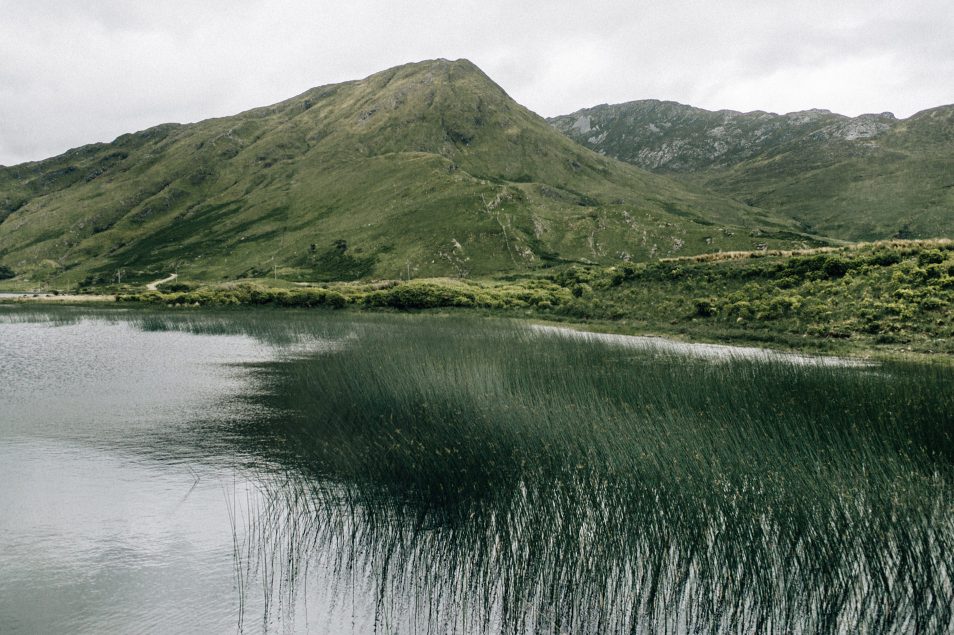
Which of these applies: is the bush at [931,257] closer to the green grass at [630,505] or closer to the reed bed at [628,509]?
the reed bed at [628,509]

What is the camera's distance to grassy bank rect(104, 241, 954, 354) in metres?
43.4

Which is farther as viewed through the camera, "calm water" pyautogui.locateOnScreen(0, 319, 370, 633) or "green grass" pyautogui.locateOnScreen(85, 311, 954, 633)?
"calm water" pyautogui.locateOnScreen(0, 319, 370, 633)

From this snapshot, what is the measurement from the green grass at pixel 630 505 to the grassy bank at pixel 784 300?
2399 centimetres

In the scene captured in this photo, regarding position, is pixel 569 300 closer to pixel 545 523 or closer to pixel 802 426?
pixel 802 426

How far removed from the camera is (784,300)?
5272cm

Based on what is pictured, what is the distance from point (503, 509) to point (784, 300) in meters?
47.8

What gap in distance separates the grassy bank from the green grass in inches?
945

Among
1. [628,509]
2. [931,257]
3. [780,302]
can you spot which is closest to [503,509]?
[628,509]

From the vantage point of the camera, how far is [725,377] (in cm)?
2453

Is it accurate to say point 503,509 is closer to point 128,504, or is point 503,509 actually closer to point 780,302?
point 128,504

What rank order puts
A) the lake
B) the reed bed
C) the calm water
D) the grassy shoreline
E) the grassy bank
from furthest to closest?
the grassy bank < the grassy shoreline < the calm water < the lake < the reed bed

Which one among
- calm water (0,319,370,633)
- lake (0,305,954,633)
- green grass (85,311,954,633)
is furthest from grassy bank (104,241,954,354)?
calm water (0,319,370,633)

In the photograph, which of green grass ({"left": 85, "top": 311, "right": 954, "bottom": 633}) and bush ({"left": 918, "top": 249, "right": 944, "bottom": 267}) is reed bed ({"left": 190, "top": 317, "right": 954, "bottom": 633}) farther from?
bush ({"left": 918, "top": 249, "right": 944, "bottom": 267})

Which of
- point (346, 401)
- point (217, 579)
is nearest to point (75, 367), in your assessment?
point (346, 401)
